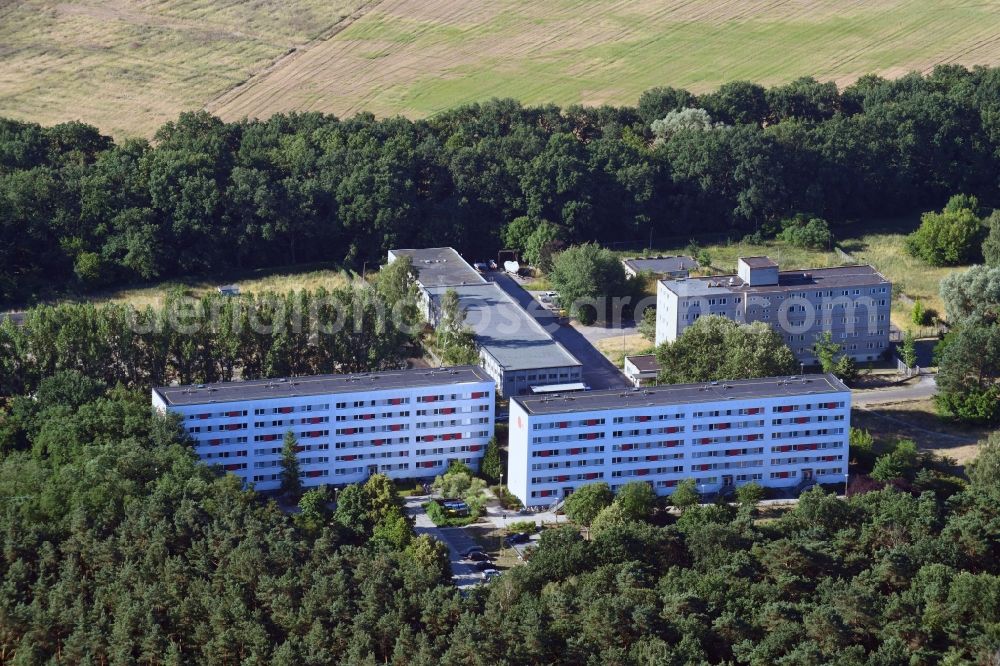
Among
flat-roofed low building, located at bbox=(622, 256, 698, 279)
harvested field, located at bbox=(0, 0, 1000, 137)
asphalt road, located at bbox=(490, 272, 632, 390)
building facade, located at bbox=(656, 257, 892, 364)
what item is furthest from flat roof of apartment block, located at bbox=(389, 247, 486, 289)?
harvested field, located at bbox=(0, 0, 1000, 137)

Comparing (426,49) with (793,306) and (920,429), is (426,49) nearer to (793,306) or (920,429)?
(793,306)

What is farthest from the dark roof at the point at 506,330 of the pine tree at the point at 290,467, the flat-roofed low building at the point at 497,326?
the pine tree at the point at 290,467

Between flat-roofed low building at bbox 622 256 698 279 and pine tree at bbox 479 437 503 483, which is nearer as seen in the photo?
pine tree at bbox 479 437 503 483

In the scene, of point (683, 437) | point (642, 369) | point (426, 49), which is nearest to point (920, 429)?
point (642, 369)

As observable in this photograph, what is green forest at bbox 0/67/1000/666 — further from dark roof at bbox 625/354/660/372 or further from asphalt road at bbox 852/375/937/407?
A: dark roof at bbox 625/354/660/372

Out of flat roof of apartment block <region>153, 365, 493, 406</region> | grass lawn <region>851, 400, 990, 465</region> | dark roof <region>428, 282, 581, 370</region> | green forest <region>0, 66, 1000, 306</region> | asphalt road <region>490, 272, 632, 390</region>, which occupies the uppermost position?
green forest <region>0, 66, 1000, 306</region>

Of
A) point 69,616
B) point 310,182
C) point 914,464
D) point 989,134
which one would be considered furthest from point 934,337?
point 69,616
